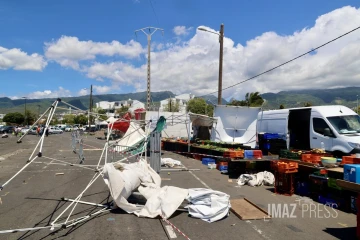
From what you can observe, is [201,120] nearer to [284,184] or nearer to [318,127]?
[318,127]

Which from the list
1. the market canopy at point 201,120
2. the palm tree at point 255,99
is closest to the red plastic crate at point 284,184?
the market canopy at point 201,120

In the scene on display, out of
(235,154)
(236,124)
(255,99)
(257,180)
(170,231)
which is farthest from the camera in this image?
(255,99)

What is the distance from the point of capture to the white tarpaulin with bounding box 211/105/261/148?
1873cm

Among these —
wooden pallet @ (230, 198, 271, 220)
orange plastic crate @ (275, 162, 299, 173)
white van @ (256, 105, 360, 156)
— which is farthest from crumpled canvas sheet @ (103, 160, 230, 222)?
white van @ (256, 105, 360, 156)

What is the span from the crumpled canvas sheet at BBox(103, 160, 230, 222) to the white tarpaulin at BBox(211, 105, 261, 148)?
1229 cm

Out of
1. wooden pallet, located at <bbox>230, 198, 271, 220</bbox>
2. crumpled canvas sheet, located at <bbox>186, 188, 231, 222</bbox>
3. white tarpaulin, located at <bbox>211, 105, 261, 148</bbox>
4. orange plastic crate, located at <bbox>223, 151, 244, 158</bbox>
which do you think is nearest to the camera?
crumpled canvas sheet, located at <bbox>186, 188, 231, 222</bbox>

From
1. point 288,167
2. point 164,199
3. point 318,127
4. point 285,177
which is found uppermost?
point 318,127

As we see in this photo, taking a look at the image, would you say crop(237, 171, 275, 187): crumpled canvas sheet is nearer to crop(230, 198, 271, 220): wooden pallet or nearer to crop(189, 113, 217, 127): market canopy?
crop(230, 198, 271, 220): wooden pallet

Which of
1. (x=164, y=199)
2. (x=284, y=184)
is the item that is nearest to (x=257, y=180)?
(x=284, y=184)

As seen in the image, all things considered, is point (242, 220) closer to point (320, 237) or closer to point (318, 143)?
point (320, 237)

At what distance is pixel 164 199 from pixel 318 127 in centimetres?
980

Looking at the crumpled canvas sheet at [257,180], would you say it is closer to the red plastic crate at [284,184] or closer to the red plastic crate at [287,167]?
the red plastic crate at [284,184]

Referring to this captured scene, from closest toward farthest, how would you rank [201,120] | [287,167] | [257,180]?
[287,167] < [257,180] < [201,120]

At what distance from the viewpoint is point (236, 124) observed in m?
19.2
